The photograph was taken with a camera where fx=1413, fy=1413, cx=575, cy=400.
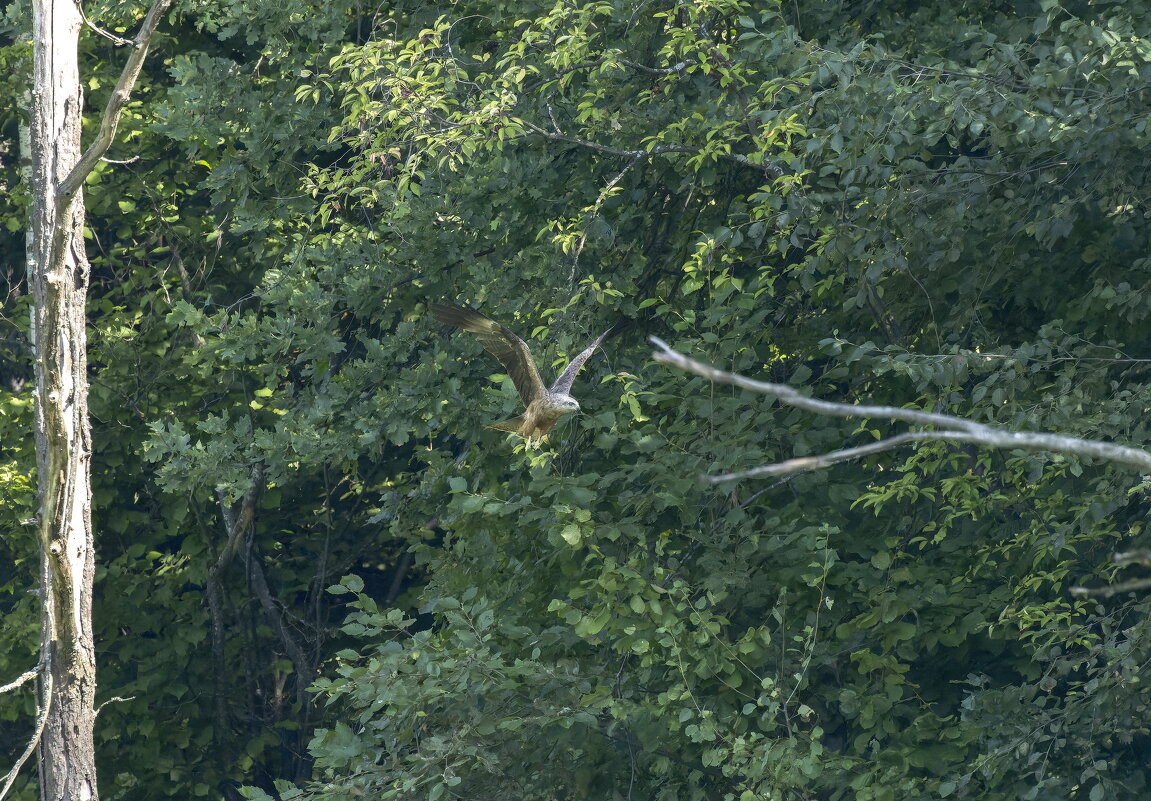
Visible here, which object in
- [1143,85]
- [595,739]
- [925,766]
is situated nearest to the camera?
[1143,85]

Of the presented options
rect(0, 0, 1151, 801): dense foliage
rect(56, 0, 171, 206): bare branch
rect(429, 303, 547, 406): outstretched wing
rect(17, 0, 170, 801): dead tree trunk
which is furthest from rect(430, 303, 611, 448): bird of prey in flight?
rect(17, 0, 170, 801): dead tree trunk

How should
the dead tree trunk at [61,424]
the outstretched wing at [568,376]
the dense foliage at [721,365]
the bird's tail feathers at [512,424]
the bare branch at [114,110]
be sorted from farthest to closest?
the dead tree trunk at [61,424]
the bird's tail feathers at [512,424]
the outstretched wing at [568,376]
the bare branch at [114,110]
the dense foliage at [721,365]

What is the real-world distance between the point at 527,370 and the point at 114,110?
2062mm

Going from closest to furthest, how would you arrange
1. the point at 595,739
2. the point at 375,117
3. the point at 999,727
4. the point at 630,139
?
the point at 999,727 < the point at 595,739 < the point at 630,139 < the point at 375,117

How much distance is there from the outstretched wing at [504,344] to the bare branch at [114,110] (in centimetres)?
158

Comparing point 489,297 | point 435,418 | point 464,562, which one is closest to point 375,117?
point 489,297

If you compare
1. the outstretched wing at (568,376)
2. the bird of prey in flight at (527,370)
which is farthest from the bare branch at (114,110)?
the outstretched wing at (568,376)

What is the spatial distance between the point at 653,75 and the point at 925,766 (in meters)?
3.54

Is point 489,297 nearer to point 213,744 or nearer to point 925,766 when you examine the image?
point 925,766

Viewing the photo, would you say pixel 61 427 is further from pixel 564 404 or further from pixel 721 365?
pixel 721 365

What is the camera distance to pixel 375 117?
7324 mm

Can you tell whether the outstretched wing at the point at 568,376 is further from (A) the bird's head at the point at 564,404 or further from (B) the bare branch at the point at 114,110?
(B) the bare branch at the point at 114,110

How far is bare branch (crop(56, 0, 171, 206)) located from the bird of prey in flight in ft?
5.18

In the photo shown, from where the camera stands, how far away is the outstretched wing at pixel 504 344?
18.7 ft
